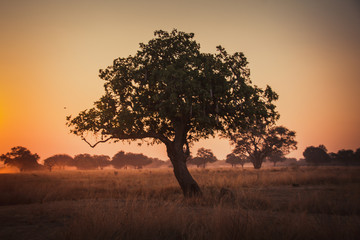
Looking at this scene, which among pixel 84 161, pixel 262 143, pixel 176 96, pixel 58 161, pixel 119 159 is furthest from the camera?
pixel 119 159

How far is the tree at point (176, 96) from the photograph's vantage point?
12250mm

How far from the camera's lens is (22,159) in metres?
85.7

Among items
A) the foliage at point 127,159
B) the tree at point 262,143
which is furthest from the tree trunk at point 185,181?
the foliage at point 127,159

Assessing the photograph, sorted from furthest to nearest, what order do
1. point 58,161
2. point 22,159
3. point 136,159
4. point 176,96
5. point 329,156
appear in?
point 136,159 < point 58,161 < point 329,156 < point 22,159 < point 176,96

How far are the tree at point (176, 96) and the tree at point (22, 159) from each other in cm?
9194

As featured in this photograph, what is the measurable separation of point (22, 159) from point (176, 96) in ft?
322

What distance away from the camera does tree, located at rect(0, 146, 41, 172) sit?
83.7 metres

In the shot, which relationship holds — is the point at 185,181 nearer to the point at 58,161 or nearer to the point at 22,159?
the point at 22,159

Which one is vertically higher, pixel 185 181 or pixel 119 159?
pixel 185 181

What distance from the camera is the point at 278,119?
13914 millimetres

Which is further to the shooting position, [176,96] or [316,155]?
[316,155]

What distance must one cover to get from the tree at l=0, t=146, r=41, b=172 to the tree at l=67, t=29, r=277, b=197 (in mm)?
91940

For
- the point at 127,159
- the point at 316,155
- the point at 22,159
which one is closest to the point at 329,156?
the point at 316,155

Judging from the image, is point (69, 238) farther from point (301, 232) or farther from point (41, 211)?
point (301, 232)
